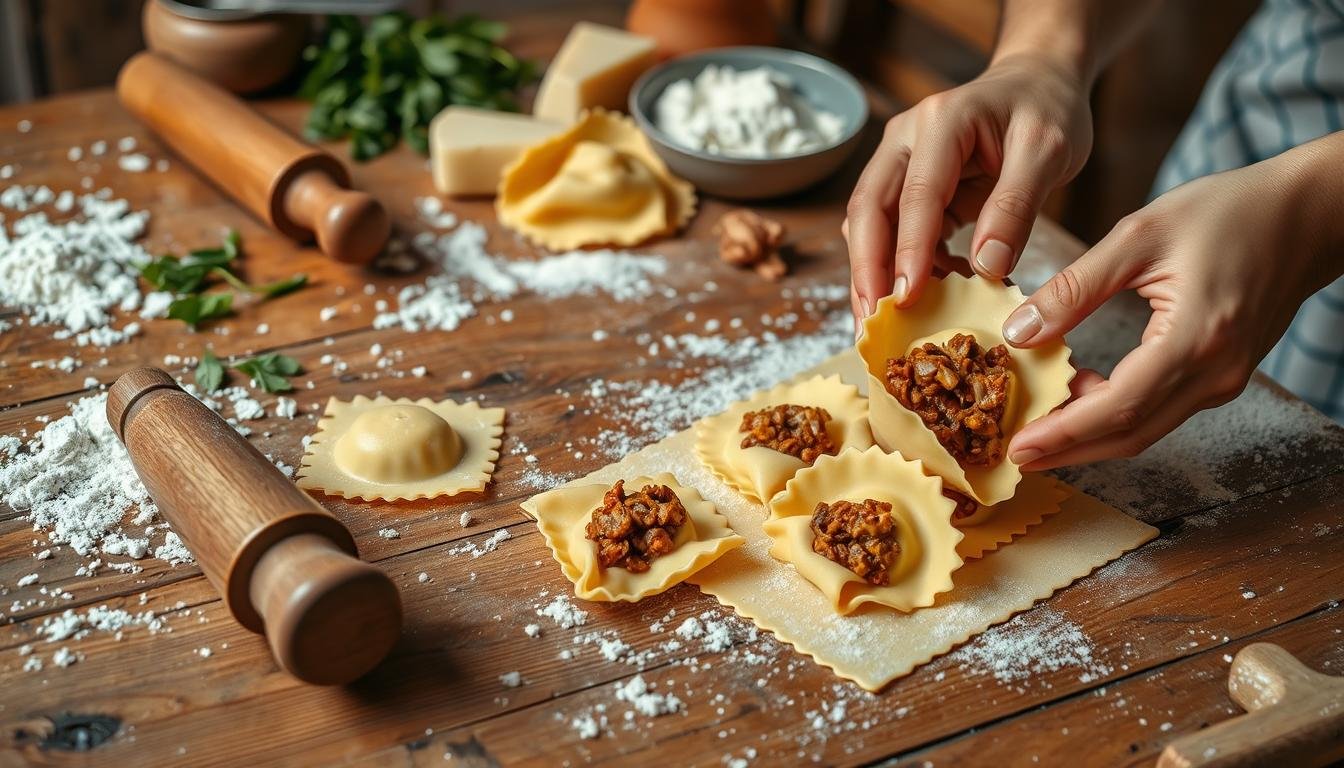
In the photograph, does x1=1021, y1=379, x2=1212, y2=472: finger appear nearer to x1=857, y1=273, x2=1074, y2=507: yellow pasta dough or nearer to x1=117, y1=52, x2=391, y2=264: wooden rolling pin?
x1=857, y1=273, x2=1074, y2=507: yellow pasta dough

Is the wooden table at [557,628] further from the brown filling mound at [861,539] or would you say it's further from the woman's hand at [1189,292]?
the woman's hand at [1189,292]

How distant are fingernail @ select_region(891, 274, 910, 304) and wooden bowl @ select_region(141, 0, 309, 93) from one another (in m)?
1.89

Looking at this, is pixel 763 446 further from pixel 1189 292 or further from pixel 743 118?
pixel 743 118

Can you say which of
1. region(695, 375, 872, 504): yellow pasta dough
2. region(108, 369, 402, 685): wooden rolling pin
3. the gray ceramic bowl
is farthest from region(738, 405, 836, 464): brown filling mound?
the gray ceramic bowl

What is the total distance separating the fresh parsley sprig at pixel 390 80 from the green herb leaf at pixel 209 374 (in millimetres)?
881

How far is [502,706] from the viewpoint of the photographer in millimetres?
1527

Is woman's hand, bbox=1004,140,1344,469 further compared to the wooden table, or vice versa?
woman's hand, bbox=1004,140,1344,469

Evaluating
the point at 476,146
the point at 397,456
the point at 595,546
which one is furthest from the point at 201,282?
the point at 595,546

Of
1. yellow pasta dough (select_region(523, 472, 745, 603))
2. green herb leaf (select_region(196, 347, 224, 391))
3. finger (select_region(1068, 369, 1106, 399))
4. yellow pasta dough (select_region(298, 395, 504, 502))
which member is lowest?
green herb leaf (select_region(196, 347, 224, 391))

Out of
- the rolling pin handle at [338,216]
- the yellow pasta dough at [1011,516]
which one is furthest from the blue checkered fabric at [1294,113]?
the rolling pin handle at [338,216]

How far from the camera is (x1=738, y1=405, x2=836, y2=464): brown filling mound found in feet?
6.28

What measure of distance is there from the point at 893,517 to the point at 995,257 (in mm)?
454

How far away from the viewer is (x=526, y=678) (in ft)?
5.15

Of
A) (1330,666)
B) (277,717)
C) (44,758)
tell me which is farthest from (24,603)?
(1330,666)
